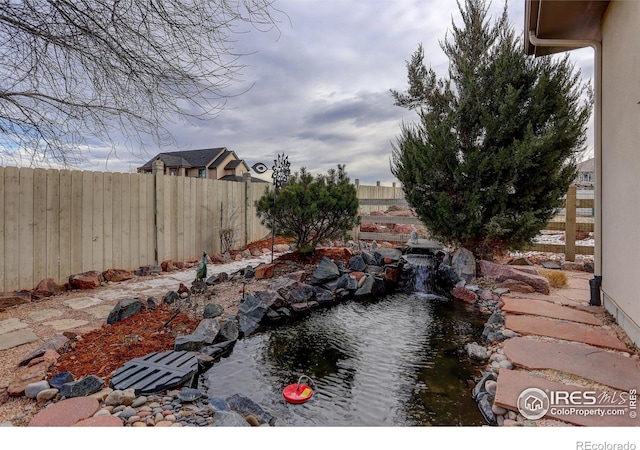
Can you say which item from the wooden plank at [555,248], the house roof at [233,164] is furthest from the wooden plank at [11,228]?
the house roof at [233,164]

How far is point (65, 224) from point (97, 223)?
0.38m

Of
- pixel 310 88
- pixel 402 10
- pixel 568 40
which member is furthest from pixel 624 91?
pixel 310 88

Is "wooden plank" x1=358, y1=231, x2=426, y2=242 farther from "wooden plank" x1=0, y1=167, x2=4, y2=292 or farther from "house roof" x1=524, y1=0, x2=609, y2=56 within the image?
"wooden plank" x1=0, y1=167, x2=4, y2=292

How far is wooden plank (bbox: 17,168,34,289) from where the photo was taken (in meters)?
3.89

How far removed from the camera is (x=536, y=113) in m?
4.50

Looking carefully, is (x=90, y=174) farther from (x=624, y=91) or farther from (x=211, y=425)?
(x=624, y=91)

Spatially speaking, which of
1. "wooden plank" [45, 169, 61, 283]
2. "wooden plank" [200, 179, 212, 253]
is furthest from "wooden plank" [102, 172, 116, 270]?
"wooden plank" [200, 179, 212, 253]

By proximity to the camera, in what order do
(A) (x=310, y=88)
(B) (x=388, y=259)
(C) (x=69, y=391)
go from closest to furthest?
(C) (x=69, y=391) → (A) (x=310, y=88) → (B) (x=388, y=259)

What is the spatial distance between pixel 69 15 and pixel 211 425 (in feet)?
8.50

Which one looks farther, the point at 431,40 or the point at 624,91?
the point at 431,40

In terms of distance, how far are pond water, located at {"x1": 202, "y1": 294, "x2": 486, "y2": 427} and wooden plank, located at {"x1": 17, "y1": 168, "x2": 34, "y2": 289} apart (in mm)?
2928

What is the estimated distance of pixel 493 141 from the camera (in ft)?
15.5

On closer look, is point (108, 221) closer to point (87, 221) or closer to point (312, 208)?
point (87, 221)

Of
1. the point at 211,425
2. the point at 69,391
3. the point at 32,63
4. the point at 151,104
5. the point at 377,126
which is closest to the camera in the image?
the point at 211,425
